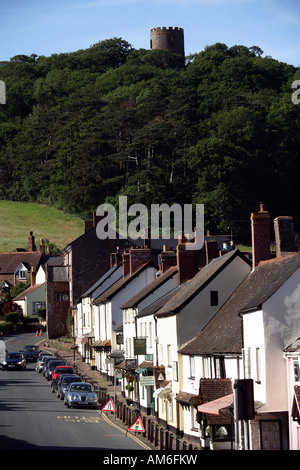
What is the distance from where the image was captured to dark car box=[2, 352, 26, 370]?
230 ft

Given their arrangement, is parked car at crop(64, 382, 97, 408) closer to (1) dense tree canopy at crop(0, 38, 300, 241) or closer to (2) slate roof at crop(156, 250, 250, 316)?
(2) slate roof at crop(156, 250, 250, 316)

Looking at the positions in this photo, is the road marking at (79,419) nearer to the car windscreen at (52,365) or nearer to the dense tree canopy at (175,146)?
the car windscreen at (52,365)

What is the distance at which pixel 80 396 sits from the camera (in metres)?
48.5

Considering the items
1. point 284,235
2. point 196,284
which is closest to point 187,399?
point 196,284

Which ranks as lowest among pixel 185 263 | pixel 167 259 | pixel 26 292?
pixel 185 263

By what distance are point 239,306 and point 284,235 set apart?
3.36m

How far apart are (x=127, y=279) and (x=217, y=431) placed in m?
31.7

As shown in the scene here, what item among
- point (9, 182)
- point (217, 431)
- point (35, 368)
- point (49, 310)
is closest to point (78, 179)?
point (9, 182)

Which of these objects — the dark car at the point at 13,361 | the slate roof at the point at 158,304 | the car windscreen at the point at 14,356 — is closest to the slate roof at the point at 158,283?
the slate roof at the point at 158,304

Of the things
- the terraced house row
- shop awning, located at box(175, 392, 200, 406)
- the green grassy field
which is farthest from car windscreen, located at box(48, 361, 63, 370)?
the green grassy field

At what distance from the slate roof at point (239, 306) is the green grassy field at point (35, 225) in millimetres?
97818

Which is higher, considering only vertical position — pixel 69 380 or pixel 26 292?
pixel 26 292

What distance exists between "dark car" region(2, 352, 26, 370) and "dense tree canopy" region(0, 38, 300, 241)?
63.2 meters

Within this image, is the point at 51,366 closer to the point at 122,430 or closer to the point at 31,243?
the point at 122,430
